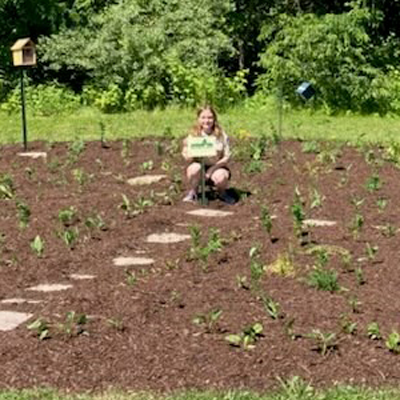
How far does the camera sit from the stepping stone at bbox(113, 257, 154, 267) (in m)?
6.36

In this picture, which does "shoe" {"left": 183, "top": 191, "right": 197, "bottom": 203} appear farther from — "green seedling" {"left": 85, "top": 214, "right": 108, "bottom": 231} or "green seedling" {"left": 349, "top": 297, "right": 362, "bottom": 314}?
"green seedling" {"left": 349, "top": 297, "right": 362, "bottom": 314}

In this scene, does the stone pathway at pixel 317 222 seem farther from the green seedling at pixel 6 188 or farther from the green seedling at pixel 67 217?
the green seedling at pixel 6 188

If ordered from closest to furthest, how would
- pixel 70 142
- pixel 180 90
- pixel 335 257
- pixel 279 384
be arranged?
1. pixel 279 384
2. pixel 335 257
3. pixel 70 142
4. pixel 180 90

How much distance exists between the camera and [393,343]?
4.66 meters

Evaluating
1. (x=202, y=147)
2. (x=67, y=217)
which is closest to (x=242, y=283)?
(x=67, y=217)

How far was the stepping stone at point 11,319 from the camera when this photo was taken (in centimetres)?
512

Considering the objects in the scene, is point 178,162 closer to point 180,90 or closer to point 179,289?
point 179,289

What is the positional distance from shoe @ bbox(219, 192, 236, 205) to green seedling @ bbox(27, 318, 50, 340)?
3.29 meters

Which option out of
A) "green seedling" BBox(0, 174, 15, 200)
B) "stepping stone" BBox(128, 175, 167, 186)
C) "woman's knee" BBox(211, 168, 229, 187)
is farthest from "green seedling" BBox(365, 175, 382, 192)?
"green seedling" BBox(0, 174, 15, 200)

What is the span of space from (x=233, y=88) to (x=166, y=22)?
1.56 meters

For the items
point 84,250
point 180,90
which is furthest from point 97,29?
point 84,250

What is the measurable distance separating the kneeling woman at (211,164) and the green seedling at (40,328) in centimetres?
322

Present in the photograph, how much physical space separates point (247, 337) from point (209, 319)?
1.07 ft

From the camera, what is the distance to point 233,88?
16.3 meters
